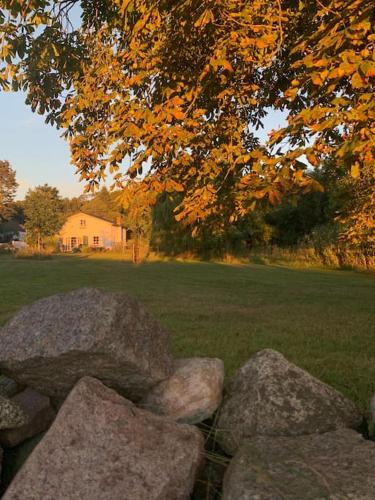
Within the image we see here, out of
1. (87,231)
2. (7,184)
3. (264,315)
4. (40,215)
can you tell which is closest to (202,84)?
(264,315)

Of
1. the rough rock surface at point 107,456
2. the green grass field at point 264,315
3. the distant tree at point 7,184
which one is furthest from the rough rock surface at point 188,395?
the distant tree at point 7,184

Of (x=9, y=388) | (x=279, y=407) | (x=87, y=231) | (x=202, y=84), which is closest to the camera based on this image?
(x=279, y=407)

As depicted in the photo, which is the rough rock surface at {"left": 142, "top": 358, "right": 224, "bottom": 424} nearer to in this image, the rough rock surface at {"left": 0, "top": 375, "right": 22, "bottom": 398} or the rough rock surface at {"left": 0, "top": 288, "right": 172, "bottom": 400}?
the rough rock surface at {"left": 0, "top": 288, "right": 172, "bottom": 400}

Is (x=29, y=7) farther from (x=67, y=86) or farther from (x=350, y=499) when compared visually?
(x=350, y=499)

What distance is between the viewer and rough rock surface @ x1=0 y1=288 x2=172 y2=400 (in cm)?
362

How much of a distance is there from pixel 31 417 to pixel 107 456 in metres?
1.30

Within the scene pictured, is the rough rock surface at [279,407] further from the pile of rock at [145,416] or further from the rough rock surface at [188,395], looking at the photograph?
the rough rock surface at [188,395]

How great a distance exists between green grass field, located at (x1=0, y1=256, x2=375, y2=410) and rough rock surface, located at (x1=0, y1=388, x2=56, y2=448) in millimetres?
2974

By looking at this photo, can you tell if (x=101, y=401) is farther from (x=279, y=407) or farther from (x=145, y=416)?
(x=279, y=407)

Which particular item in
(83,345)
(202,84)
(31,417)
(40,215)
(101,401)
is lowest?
(31,417)

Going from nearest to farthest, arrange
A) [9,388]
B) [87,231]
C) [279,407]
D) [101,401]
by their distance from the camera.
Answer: [101,401]
[279,407]
[9,388]
[87,231]

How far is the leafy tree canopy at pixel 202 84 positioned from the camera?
171 inches

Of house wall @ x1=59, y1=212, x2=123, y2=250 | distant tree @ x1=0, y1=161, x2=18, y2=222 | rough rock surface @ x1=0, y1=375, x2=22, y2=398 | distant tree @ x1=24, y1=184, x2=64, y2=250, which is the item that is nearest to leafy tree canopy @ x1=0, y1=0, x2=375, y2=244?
rough rock surface @ x1=0, y1=375, x2=22, y2=398

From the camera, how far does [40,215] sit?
52156 mm
